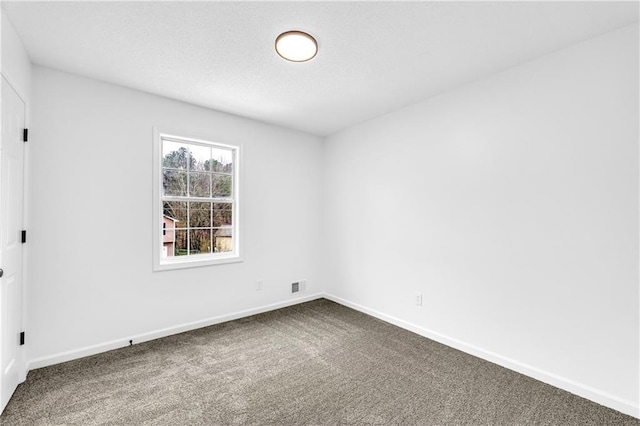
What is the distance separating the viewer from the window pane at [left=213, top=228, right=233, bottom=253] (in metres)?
3.70

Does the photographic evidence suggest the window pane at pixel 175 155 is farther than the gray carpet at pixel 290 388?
Yes

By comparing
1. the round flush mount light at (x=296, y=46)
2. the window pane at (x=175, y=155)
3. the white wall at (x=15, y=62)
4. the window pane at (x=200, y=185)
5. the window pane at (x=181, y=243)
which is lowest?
the window pane at (x=181, y=243)

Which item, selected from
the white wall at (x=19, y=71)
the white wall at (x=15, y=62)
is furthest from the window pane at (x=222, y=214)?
the white wall at (x=15, y=62)

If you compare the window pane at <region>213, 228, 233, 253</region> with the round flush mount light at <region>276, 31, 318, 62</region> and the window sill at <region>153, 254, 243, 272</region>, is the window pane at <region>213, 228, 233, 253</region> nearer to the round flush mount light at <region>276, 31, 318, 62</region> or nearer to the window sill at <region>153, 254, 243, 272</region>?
the window sill at <region>153, 254, 243, 272</region>

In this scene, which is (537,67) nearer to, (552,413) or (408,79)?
(408,79)

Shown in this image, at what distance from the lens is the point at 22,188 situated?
2.29m

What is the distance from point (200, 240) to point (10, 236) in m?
1.68

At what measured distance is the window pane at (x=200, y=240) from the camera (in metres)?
3.51

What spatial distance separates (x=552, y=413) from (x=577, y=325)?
2.16 ft

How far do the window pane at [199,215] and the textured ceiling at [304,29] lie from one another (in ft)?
4.15

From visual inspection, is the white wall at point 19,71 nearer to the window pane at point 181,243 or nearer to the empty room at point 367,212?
the empty room at point 367,212

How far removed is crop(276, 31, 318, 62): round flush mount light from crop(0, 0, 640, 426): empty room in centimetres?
2

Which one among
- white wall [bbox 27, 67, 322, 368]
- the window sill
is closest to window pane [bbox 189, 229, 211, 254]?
the window sill

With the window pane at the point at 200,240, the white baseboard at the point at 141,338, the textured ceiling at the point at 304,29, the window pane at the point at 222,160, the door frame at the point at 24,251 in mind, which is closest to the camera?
the textured ceiling at the point at 304,29
